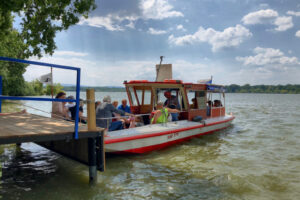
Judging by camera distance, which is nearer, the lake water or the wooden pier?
the wooden pier

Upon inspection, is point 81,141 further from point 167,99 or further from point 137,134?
point 167,99

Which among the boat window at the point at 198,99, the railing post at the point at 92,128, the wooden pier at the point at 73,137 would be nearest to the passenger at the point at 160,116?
the boat window at the point at 198,99

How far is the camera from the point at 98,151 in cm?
583

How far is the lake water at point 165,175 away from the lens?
19.1 feet

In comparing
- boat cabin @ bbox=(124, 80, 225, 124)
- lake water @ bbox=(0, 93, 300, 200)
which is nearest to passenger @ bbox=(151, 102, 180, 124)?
boat cabin @ bbox=(124, 80, 225, 124)

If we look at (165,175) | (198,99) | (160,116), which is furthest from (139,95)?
(165,175)

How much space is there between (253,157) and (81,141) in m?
6.46

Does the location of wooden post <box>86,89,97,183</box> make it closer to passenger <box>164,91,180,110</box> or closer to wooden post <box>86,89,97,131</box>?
wooden post <box>86,89,97,131</box>

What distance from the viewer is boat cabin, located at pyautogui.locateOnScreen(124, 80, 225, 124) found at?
34.9ft

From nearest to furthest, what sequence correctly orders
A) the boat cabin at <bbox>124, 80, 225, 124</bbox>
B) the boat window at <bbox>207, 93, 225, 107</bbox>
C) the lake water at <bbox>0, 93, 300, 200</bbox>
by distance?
1. the lake water at <bbox>0, 93, 300, 200</bbox>
2. the boat cabin at <bbox>124, 80, 225, 124</bbox>
3. the boat window at <bbox>207, 93, 225, 107</bbox>

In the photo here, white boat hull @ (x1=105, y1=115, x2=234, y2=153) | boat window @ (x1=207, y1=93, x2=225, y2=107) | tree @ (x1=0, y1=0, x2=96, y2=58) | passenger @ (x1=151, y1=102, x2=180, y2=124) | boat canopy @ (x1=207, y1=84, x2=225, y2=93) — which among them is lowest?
white boat hull @ (x1=105, y1=115, x2=234, y2=153)

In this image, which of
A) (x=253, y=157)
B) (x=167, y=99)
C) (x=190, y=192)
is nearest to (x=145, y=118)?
(x=167, y=99)

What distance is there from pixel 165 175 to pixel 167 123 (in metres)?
3.38

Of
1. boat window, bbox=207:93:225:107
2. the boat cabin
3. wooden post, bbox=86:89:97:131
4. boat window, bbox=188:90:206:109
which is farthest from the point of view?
boat window, bbox=207:93:225:107
